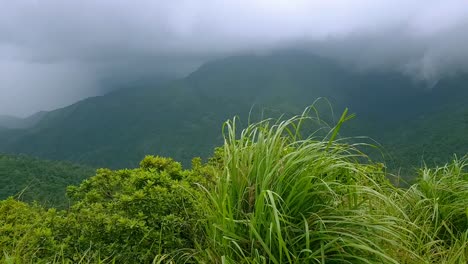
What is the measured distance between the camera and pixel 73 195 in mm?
3678

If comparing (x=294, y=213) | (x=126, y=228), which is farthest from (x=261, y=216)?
(x=126, y=228)

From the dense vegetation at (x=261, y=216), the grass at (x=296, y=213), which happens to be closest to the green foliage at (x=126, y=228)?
the dense vegetation at (x=261, y=216)

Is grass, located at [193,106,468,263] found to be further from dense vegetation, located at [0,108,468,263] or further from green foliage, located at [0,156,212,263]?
green foliage, located at [0,156,212,263]

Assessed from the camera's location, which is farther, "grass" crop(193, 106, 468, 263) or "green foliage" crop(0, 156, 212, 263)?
"green foliage" crop(0, 156, 212, 263)

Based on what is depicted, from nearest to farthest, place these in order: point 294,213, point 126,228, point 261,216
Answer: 1. point 261,216
2. point 294,213
3. point 126,228

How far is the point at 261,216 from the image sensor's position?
2303mm

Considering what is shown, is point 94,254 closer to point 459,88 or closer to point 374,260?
point 374,260

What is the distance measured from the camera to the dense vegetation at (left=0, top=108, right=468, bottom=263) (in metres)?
2.32

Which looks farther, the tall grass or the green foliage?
the green foliage

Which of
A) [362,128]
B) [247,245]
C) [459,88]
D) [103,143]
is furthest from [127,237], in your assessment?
[459,88]

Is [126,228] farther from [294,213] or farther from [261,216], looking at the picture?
[294,213]

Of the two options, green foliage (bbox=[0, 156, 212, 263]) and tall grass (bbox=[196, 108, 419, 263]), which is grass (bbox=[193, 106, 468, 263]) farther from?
green foliage (bbox=[0, 156, 212, 263])

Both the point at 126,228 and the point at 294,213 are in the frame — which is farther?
the point at 126,228

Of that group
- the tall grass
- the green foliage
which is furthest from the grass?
the green foliage
